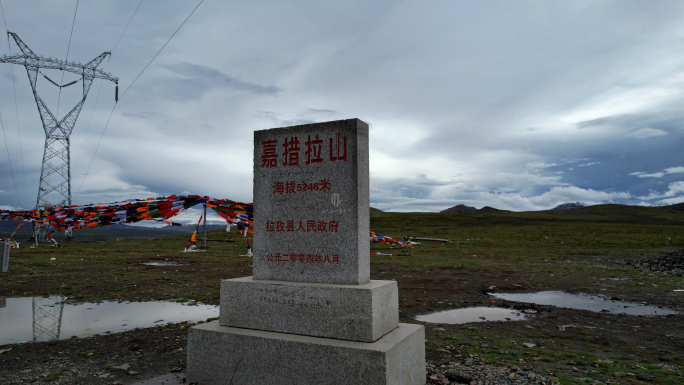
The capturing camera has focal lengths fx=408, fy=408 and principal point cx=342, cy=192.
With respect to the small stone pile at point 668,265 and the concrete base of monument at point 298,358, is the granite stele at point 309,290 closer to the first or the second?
the concrete base of monument at point 298,358

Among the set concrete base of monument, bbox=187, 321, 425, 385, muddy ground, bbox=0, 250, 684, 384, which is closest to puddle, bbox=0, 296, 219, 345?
muddy ground, bbox=0, 250, 684, 384

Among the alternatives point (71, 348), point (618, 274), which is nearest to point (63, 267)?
point (71, 348)

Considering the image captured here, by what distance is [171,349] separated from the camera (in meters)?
5.73

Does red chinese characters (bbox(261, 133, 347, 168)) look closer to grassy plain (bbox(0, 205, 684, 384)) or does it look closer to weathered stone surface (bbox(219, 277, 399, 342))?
weathered stone surface (bbox(219, 277, 399, 342))

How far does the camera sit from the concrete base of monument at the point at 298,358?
394 centimetres

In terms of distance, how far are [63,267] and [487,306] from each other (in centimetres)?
1432

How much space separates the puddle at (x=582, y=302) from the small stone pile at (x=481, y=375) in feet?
16.0

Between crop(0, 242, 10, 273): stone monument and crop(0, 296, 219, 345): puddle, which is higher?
crop(0, 242, 10, 273): stone monument

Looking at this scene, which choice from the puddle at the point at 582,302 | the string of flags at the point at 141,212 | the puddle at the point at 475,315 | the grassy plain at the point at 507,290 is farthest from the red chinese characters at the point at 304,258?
the string of flags at the point at 141,212

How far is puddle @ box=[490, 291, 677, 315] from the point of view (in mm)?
8344

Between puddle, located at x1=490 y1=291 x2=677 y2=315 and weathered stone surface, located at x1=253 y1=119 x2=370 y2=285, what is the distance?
6403 mm

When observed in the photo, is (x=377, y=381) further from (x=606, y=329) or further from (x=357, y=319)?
(x=606, y=329)

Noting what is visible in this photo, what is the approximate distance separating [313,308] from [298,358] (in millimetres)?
525

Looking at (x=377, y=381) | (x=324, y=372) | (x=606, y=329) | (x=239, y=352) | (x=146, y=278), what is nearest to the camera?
(x=377, y=381)
